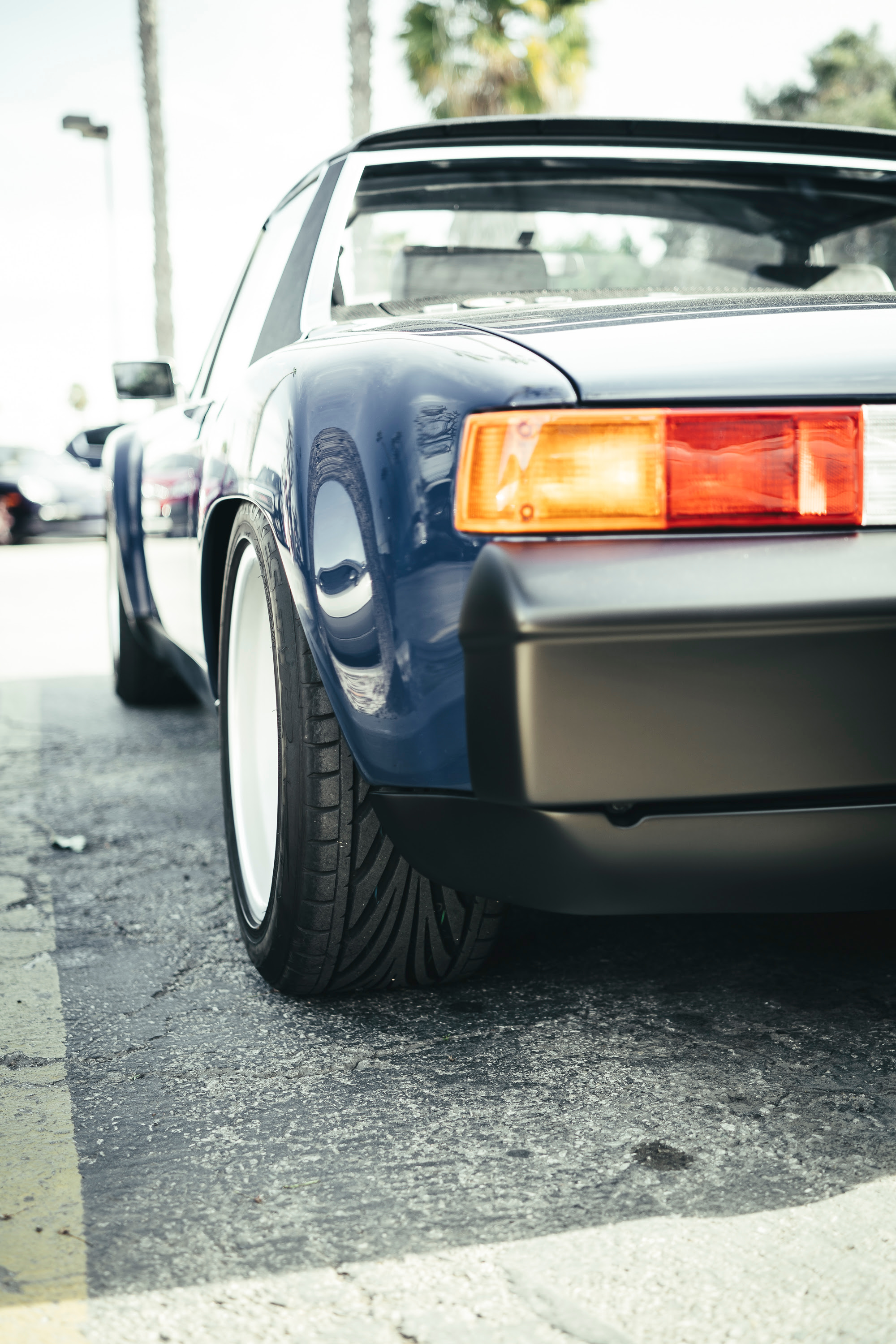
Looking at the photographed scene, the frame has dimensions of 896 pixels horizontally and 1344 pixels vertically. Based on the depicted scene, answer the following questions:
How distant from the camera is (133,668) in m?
4.86

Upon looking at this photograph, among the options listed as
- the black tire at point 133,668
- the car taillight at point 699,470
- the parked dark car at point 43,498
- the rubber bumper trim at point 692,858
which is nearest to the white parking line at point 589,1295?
the rubber bumper trim at point 692,858

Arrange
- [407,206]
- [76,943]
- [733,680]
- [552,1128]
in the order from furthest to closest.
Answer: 1. [407,206]
2. [76,943]
3. [552,1128]
4. [733,680]

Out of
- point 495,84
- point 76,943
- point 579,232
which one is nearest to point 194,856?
point 76,943

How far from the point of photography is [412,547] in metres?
1.59

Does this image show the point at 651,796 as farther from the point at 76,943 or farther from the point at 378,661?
the point at 76,943

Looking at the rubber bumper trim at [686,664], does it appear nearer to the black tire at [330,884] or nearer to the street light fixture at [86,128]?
the black tire at [330,884]

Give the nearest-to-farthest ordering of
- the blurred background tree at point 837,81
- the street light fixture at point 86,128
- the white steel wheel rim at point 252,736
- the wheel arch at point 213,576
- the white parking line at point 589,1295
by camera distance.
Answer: the white parking line at point 589,1295 < the white steel wheel rim at point 252,736 < the wheel arch at point 213,576 < the street light fixture at point 86,128 < the blurred background tree at point 837,81

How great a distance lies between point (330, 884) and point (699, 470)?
33.3 inches

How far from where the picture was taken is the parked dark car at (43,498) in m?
15.2

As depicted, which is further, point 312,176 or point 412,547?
point 312,176

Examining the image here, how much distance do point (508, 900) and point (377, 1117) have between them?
0.37 metres

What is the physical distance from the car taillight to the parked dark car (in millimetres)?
14421

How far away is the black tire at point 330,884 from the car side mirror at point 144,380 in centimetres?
192

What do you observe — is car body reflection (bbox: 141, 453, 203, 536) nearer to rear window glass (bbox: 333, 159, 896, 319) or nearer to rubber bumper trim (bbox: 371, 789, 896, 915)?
rear window glass (bbox: 333, 159, 896, 319)
